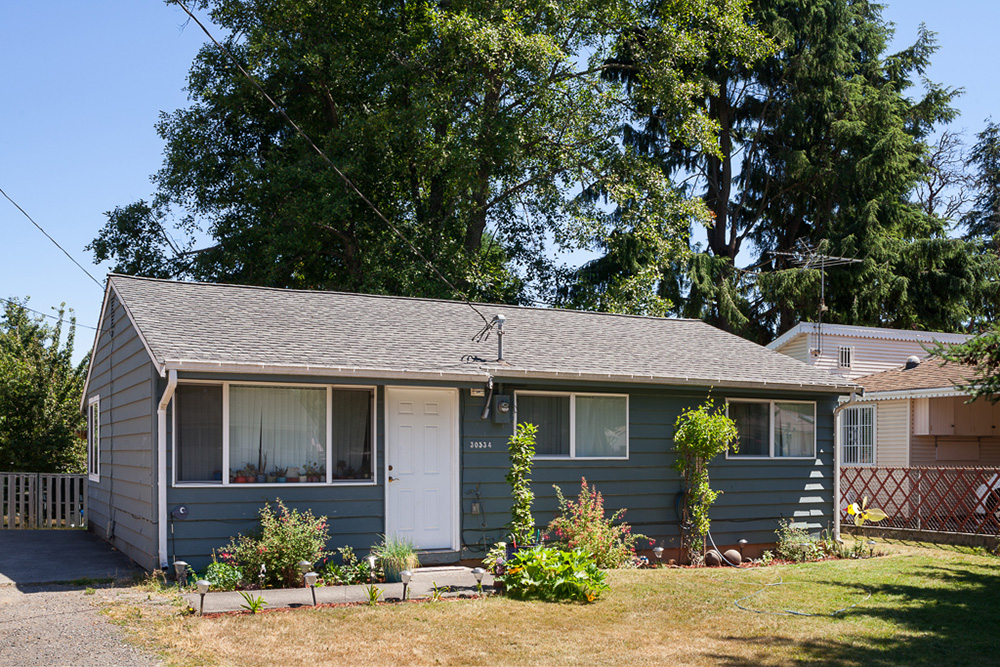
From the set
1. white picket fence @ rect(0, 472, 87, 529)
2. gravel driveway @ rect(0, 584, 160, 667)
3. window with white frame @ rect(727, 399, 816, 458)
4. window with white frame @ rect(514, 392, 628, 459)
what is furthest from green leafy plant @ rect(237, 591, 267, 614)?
white picket fence @ rect(0, 472, 87, 529)

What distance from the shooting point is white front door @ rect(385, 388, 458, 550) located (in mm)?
10836

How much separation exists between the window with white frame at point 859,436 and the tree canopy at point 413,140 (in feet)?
21.2

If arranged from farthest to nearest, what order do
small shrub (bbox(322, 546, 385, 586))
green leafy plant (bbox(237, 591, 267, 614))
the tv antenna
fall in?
the tv antenna → small shrub (bbox(322, 546, 385, 586)) → green leafy plant (bbox(237, 591, 267, 614))

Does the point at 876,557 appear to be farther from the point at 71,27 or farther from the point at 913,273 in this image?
the point at 913,273

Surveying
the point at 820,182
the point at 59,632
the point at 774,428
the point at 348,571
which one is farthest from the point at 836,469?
the point at 820,182

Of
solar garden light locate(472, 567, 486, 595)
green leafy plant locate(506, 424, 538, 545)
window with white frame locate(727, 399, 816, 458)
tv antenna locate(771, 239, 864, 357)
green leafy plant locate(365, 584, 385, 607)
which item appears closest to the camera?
green leafy plant locate(365, 584, 385, 607)

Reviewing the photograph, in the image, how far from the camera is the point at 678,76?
23391 mm

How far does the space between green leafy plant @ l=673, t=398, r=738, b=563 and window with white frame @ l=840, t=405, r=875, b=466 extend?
7.89m

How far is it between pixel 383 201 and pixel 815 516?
47.1ft

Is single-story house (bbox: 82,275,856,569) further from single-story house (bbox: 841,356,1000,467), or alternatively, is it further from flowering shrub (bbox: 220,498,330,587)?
single-story house (bbox: 841,356,1000,467)

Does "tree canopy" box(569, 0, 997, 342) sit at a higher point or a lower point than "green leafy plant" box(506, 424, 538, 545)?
Result: higher

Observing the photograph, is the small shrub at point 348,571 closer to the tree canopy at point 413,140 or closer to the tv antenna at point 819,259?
the tree canopy at point 413,140

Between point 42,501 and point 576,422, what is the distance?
10.4 metres

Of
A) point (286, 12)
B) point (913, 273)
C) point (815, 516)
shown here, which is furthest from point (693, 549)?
point (913, 273)
